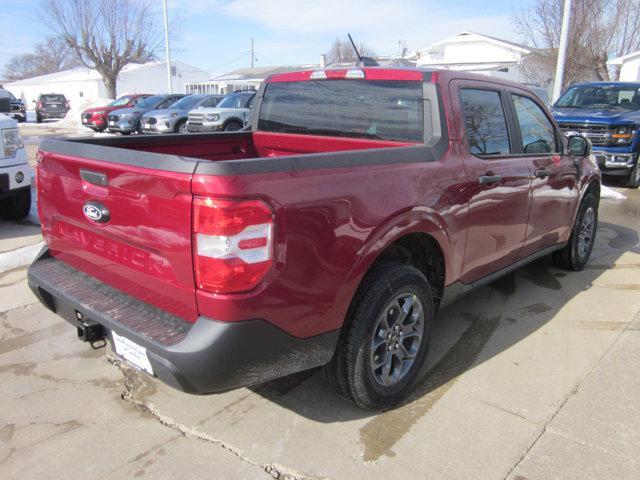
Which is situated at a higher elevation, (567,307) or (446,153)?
(446,153)

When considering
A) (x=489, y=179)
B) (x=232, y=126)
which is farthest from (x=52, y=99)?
(x=489, y=179)

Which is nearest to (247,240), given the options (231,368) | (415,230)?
(231,368)

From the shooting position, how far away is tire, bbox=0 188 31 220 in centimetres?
653

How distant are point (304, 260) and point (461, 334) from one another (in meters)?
2.05

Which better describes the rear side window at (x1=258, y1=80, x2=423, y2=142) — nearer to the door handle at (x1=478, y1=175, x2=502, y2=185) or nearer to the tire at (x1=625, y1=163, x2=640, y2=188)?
the door handle at (x1=478, y1=175, x2=502, y2=185)

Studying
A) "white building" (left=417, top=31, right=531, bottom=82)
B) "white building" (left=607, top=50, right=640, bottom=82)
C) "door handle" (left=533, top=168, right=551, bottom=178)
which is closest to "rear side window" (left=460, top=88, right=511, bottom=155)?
"door handle" (left=533, top=168, right=551, bottom=178)

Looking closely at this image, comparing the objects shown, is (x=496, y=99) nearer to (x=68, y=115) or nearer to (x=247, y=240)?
(x=247, y=240)

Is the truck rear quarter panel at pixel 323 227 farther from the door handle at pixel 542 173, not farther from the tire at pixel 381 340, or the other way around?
the door handle at pixel 542 173

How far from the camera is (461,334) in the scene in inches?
150

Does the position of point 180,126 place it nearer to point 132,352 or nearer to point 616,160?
point 616,160

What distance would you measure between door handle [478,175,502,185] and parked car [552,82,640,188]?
24.1 ft

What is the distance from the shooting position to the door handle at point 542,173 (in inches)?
150

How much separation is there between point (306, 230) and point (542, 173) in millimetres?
2458

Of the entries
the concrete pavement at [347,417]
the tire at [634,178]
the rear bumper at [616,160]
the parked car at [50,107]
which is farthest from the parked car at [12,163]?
the parked car at [50,107]
